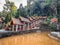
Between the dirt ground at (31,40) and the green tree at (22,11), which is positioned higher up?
the green tree at (22,11)

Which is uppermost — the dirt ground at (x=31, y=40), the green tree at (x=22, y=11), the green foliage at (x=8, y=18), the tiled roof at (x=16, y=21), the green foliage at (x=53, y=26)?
the green tree at (x=22, y=11)

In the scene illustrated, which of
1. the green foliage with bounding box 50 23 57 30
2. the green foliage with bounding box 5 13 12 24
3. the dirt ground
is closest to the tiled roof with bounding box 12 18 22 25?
the green foliage with bounding box 5 13 12 24

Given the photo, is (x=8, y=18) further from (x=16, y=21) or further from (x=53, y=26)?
(x=53, y=26)

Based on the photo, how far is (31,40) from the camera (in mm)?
1797

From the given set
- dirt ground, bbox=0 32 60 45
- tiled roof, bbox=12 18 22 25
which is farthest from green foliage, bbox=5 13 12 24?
dirt ground, bbox=0 32 60 45

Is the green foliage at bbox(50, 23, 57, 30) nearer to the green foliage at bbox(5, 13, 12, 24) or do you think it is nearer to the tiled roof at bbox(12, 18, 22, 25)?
the tiled roof at bbox(12, 18, 22, 25)

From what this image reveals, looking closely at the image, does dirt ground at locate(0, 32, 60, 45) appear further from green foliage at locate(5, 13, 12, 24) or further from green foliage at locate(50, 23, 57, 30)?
green foliage at locate(5, 13, 12, 24)

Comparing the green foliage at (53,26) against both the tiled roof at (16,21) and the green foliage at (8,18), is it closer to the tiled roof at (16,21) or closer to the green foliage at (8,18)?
the tiled roof at (16,21)

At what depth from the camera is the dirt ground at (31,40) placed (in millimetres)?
1772

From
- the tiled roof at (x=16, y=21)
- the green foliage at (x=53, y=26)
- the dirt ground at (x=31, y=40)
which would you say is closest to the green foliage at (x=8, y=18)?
the tiled roof at (x=16, y=21)

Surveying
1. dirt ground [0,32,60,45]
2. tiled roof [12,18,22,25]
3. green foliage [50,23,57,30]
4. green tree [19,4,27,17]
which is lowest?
dirt ground [0,32,60,45]

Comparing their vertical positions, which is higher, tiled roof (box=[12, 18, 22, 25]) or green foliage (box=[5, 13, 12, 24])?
green foliage (box=[5, 13, 12, 24])

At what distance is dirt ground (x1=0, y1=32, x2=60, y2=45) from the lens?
5.82 feet

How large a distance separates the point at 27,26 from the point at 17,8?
0.26m
